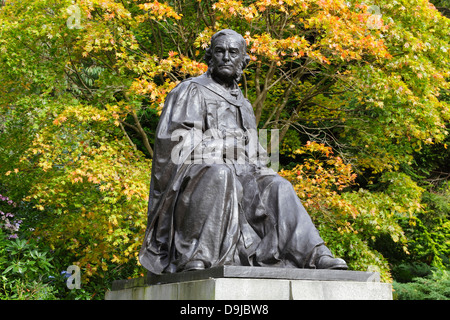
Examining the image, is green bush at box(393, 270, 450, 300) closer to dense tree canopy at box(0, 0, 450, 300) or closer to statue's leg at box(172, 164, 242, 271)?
dense tree canopy at box(0, 0, 450, 300)

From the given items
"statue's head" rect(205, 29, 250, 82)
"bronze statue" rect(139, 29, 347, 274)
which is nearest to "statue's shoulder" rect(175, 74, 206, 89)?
"bronze statue" rect(139, 29, 347, 274)

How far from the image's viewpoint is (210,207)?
12.3ft

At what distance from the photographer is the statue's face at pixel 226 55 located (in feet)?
15.1

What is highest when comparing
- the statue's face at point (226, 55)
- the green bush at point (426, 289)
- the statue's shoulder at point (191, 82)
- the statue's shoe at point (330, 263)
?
the statue's face at point (226, 55)

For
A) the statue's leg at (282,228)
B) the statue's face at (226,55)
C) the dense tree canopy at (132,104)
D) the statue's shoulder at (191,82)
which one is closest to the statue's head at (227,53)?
the statue's face at (226,55)

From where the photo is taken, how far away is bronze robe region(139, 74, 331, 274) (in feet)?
12.3

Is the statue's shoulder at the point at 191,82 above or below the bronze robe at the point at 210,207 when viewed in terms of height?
above

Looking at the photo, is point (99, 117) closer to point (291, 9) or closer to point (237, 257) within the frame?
point (291, 9)

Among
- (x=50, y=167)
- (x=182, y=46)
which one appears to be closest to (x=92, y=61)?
(x=182, y=46)

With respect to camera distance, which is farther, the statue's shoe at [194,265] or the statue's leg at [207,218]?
the statue's leg at [207,218]

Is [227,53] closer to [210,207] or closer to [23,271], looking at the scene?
[210,207]

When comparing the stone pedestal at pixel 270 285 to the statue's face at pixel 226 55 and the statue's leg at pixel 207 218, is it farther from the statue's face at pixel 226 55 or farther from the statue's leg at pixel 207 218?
the statue's face at pixel 226 55

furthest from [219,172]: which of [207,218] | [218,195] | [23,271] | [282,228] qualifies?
[23,271]
